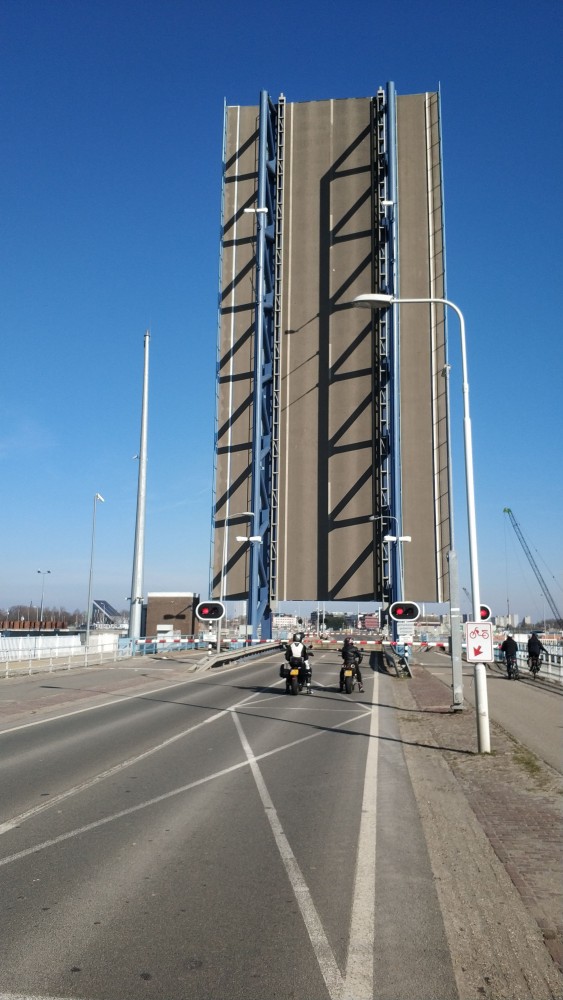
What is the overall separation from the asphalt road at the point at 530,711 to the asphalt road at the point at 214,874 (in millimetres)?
2190

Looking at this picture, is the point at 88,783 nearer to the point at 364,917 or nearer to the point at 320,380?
the point at 364,917

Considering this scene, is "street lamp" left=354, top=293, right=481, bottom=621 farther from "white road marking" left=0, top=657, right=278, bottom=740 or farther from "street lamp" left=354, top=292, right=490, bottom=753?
"white road marking" left=0, top=657, right=278, bottom=740

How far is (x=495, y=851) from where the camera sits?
256 inches

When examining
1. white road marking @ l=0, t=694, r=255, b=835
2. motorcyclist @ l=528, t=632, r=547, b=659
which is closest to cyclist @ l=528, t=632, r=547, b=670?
motorcyclist @ l=528, t=632, r=547, b=659

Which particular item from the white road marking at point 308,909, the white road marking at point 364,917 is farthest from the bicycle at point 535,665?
the white road marking at point 308,909

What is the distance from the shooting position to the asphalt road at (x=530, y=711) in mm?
11891

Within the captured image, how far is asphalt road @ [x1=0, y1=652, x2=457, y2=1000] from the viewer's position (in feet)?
13.7

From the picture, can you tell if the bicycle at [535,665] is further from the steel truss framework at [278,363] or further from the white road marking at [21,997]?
the white road marking at [21,997]

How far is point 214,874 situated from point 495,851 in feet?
7.95

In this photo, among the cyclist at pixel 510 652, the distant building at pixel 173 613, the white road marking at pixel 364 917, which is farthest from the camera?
the distant building at pixel 173 613

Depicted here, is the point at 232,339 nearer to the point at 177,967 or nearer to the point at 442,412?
the point at 442,412

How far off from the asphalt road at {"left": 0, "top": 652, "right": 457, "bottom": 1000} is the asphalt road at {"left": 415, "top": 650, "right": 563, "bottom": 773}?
7.18ft

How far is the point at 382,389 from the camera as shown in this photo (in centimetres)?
4209

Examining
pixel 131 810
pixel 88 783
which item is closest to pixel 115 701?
pixel 88 783
